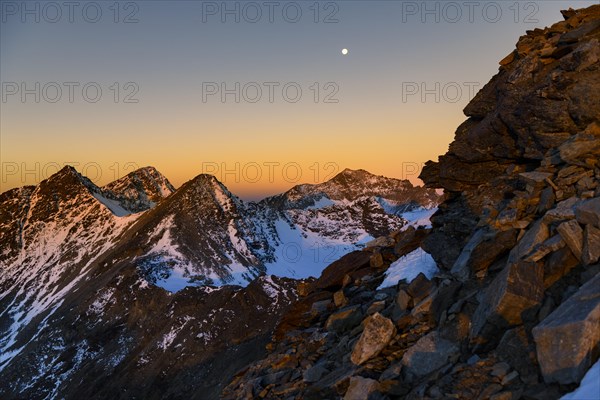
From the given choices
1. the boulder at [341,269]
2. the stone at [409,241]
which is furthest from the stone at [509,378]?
the boulder at [341,269]

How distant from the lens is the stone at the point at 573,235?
10.8 metres

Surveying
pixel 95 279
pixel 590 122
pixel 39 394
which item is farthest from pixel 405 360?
pixel 95 279

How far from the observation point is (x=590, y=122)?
48.1ft

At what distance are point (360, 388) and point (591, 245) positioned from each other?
6490mm

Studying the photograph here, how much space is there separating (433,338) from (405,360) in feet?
3.07

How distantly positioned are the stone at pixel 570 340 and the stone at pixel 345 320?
8.23m

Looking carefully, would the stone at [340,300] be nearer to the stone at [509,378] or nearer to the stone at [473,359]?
the stone at [473,359]

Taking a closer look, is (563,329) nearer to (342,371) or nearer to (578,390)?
(578,390)

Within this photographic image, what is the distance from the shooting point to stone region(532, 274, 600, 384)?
840 centimetres

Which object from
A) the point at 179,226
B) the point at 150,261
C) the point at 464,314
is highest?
the point at 179,226

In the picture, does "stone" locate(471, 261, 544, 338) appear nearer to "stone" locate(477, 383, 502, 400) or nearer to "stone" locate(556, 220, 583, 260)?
"stone" locate(556, 220, 583, 260)

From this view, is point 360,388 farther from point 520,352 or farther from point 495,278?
point 495,278

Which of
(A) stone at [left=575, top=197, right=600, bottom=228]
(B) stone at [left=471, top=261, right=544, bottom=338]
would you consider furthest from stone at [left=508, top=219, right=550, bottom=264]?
(A) stone at [left=575, top=197, right=600, bottom=228]

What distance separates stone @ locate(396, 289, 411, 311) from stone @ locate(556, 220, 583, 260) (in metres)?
5.23
